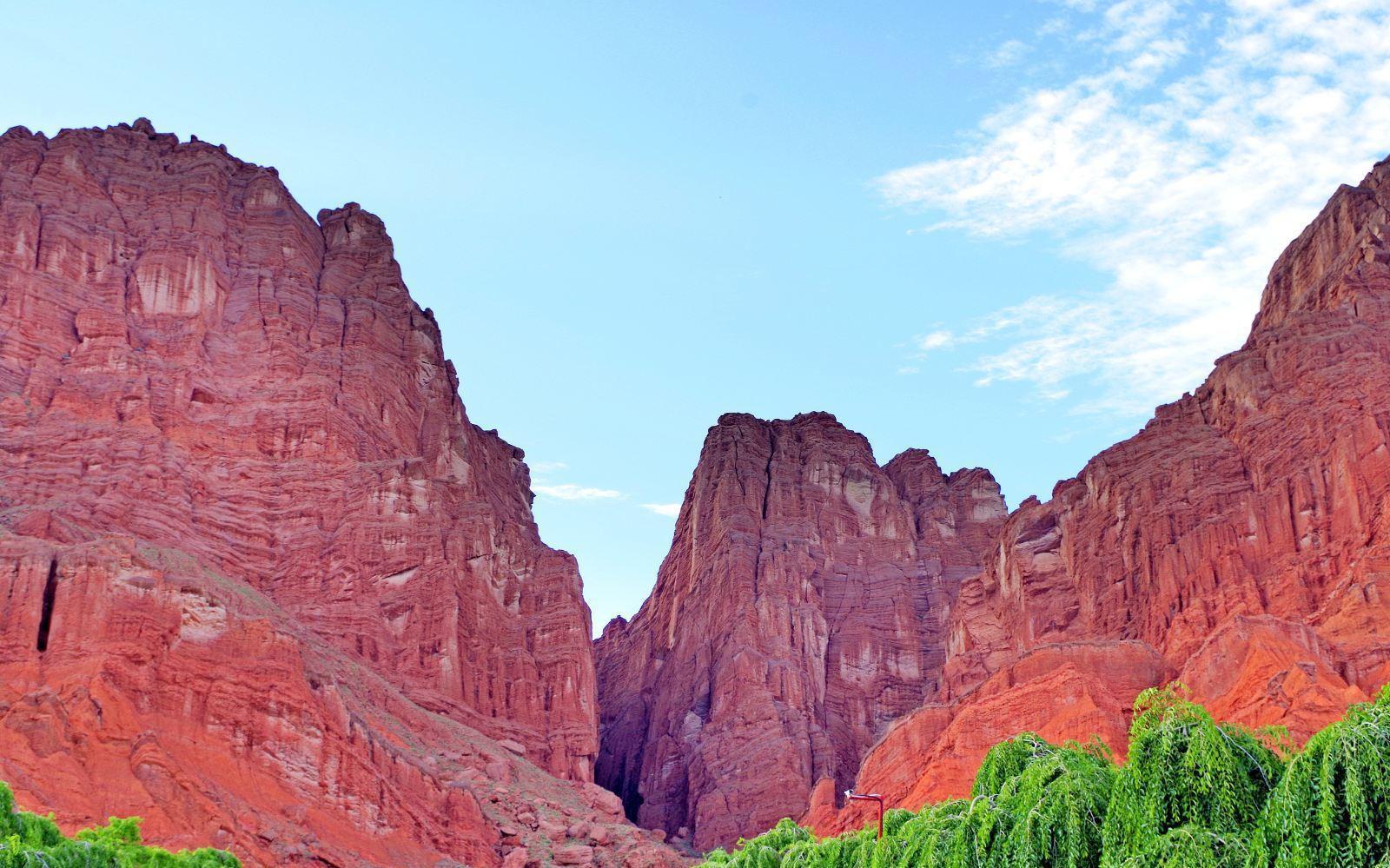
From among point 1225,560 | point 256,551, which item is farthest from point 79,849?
point 1225,560

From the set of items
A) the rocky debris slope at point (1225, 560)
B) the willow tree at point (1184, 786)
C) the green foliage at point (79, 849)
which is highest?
the rocky debris slope at point (1225, 560)

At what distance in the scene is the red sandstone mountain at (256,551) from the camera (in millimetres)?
Answer: 75312

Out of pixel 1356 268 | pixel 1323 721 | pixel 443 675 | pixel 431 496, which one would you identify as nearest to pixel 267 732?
pixel 443 675

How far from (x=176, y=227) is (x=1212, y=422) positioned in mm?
71104

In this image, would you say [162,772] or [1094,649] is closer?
[162,772]

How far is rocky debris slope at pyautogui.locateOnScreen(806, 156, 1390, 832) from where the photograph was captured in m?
73.8

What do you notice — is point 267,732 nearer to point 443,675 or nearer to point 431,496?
point 443,675

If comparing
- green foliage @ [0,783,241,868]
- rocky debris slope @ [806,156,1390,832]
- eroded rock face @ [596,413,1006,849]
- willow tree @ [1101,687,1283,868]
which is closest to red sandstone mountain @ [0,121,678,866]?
eroded rock face @ [596,413,1006,849]

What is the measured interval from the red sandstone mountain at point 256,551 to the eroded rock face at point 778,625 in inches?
431

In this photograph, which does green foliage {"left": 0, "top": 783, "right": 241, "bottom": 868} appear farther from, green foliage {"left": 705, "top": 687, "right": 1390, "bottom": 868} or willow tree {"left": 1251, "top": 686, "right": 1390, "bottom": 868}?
willow tree {"left": 1251, "top": 686, "right": 1390, "bottom": 868}

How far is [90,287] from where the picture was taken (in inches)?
4454

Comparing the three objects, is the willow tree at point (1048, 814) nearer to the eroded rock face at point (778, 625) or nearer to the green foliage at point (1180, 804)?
the green foliage at point (1180, 804)

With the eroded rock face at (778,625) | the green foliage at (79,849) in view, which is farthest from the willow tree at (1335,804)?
the eroded rock face at (778,625)

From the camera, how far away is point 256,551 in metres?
103
